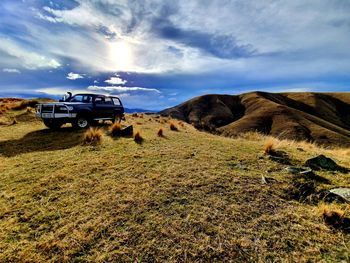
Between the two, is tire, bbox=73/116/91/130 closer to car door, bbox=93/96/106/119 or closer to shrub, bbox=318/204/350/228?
car door, bbox=93/96/106/119

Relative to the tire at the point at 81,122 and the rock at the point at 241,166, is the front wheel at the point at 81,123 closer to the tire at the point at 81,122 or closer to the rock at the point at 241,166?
the tire at the point at 81,122

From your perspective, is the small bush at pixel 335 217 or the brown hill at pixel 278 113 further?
the brown hill at pixel 278 113

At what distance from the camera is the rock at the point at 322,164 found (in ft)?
29.3

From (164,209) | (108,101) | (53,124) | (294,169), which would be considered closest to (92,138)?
(53,124)

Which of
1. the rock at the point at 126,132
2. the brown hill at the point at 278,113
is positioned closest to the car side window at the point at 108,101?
the rock at the point at 126,132

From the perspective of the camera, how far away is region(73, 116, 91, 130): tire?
51.4ft

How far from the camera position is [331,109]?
158375 mm

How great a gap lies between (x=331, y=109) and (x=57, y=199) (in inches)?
7126

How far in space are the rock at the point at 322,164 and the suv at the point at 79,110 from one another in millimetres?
12232

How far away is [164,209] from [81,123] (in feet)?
37.9

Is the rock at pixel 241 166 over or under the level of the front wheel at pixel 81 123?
under

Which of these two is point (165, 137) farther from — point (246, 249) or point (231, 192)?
point (246, 249)

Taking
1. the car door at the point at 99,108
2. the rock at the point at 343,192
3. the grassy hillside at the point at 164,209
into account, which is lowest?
the grassy hillside at the point at 164,209

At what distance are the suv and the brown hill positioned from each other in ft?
274
